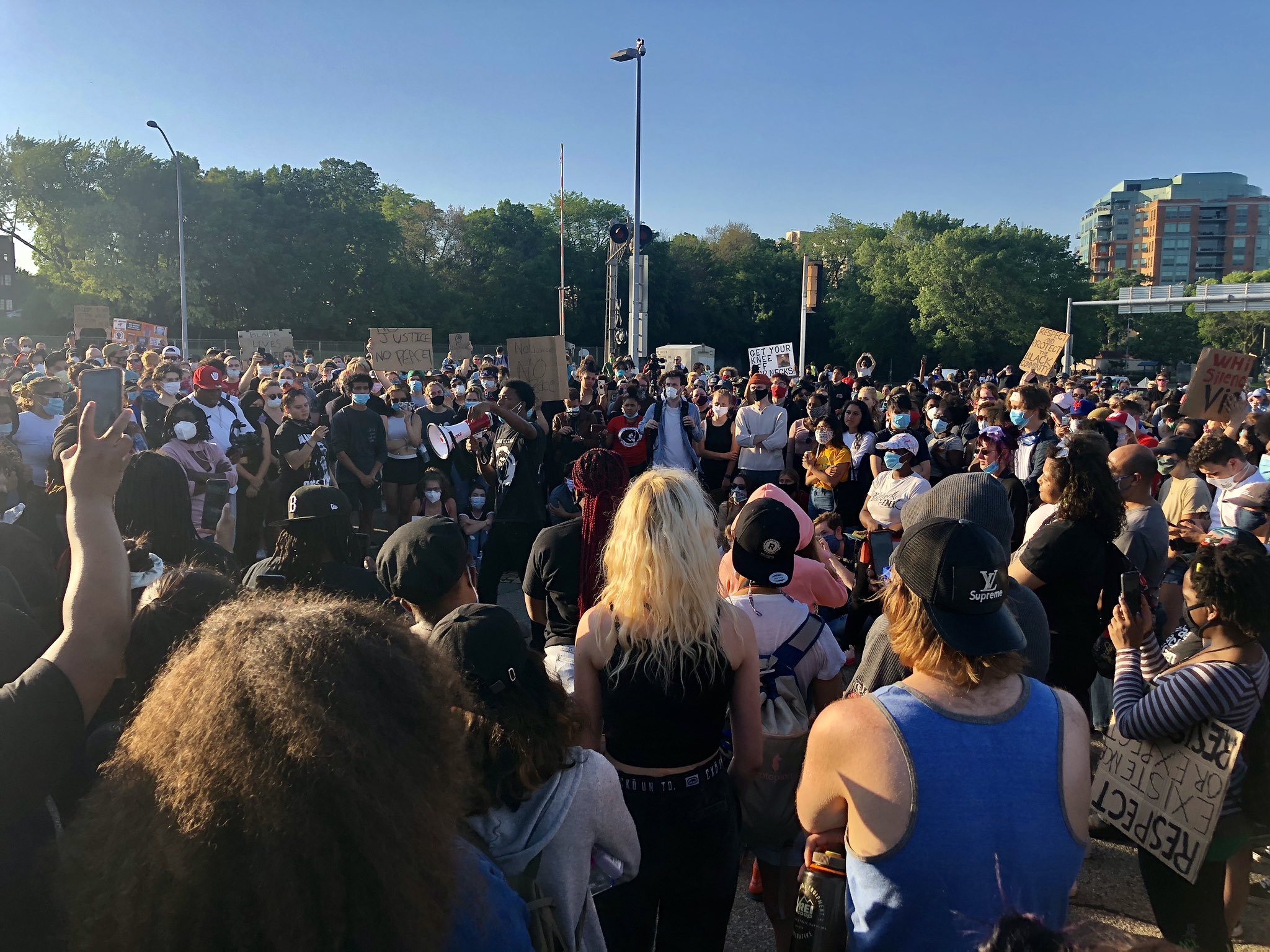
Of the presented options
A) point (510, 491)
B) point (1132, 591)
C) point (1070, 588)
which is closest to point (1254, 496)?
point (1070, 588)

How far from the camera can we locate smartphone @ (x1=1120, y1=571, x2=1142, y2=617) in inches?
107

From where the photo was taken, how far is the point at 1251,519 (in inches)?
182

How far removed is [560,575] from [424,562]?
125cm

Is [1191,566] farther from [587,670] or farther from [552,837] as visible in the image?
[552,837]

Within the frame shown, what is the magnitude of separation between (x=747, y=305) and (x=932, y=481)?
59988mm

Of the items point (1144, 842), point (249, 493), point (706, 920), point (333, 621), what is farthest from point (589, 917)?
point (249, 493)

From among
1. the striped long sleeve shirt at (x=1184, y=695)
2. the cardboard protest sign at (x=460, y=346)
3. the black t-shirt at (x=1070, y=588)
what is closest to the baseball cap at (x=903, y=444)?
the black t-shirt at (x=1070, y=588)

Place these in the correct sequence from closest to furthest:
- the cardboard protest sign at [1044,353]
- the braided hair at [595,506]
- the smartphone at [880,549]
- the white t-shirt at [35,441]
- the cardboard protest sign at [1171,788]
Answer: the cardboard protest sign at [1171,788] < the braided hair at [595,506] < the smartphone at [880,549] < the white t-shirt at [35,441] < the cardboard protest sign at [1044,353]

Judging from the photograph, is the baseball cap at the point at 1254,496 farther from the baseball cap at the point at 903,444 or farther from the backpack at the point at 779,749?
the backpack at the point at 779,749

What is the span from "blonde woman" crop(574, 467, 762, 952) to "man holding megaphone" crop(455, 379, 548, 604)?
365 centimetres

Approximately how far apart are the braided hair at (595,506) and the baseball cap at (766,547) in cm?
95

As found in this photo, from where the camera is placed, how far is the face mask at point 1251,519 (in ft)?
15.1

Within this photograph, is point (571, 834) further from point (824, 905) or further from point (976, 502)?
point (976, 502)

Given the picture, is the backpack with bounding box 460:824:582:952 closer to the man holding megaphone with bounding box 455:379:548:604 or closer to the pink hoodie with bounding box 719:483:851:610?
the pink hoodie with bounding box 719:483:851:610
